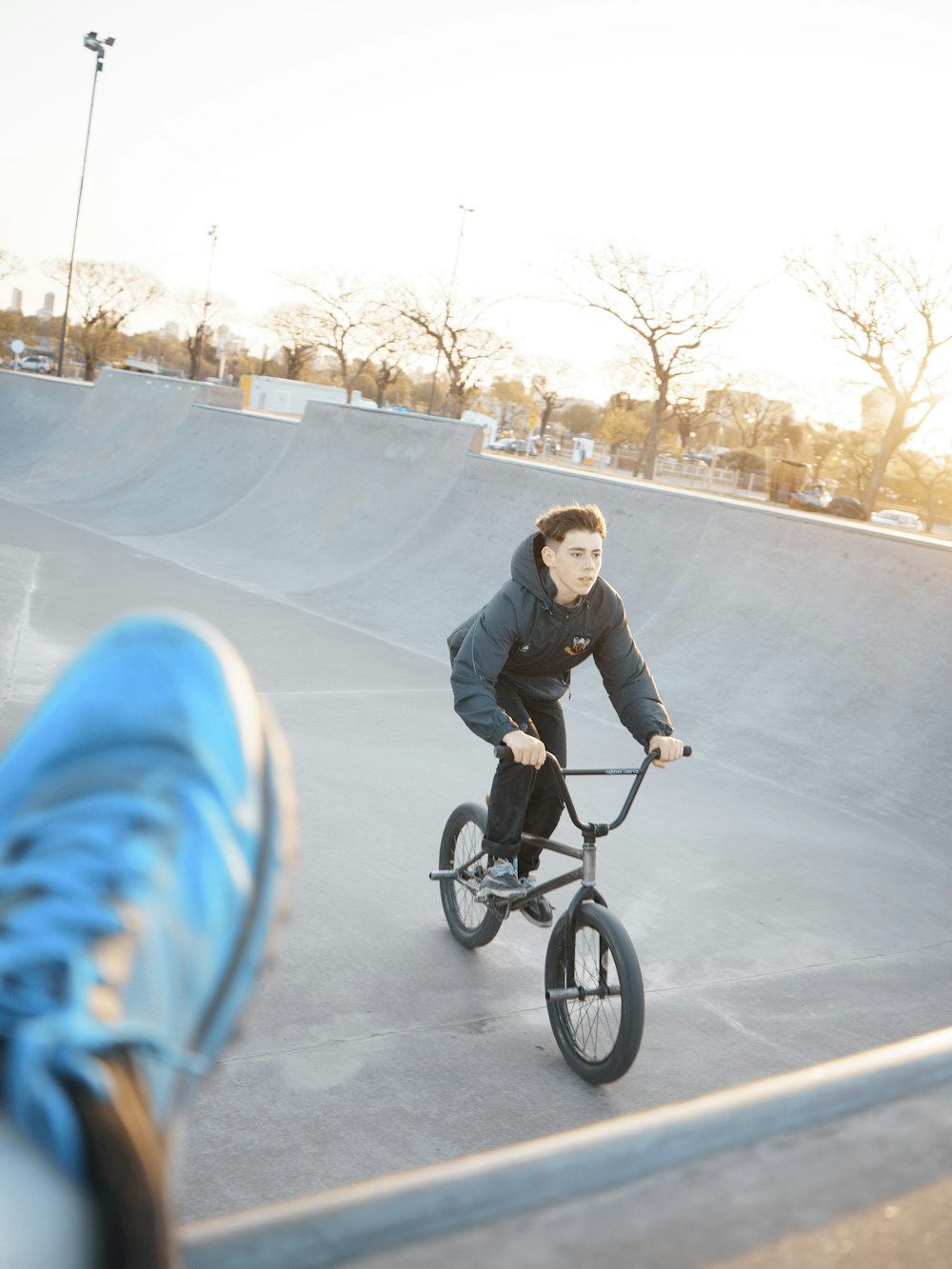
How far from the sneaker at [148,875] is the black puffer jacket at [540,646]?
95.8 inches

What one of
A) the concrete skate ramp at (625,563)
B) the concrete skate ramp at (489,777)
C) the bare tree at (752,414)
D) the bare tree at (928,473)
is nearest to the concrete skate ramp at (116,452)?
the concrete skate ramp at (625,563)

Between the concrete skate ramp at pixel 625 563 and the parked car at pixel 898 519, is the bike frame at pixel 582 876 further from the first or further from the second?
the parked car at pixel 898 519

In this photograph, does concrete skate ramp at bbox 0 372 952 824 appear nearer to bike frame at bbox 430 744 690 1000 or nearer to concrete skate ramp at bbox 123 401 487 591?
concrete skate ramp at bbox 123 401 487 591

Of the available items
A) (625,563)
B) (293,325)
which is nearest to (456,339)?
(293,325)

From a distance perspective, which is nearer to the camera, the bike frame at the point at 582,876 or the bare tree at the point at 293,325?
the bike frame at the point at 582,876

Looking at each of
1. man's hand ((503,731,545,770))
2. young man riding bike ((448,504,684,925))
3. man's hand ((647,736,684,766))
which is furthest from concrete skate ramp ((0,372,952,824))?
man's hand ((503,731,545,770))

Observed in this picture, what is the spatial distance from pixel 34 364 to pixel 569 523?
84461mm

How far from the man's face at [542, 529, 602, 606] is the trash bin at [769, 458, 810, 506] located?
116ft

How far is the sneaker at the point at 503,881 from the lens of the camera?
13.1 ft

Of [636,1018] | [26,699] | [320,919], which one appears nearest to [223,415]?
[26,699]

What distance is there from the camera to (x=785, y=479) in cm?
3816

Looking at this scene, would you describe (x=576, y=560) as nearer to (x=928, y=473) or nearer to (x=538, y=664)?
(x=538, y=664)

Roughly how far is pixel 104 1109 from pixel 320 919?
3.58 metres

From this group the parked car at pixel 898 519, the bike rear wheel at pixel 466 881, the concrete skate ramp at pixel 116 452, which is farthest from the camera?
the parked car at pixel 898 519
